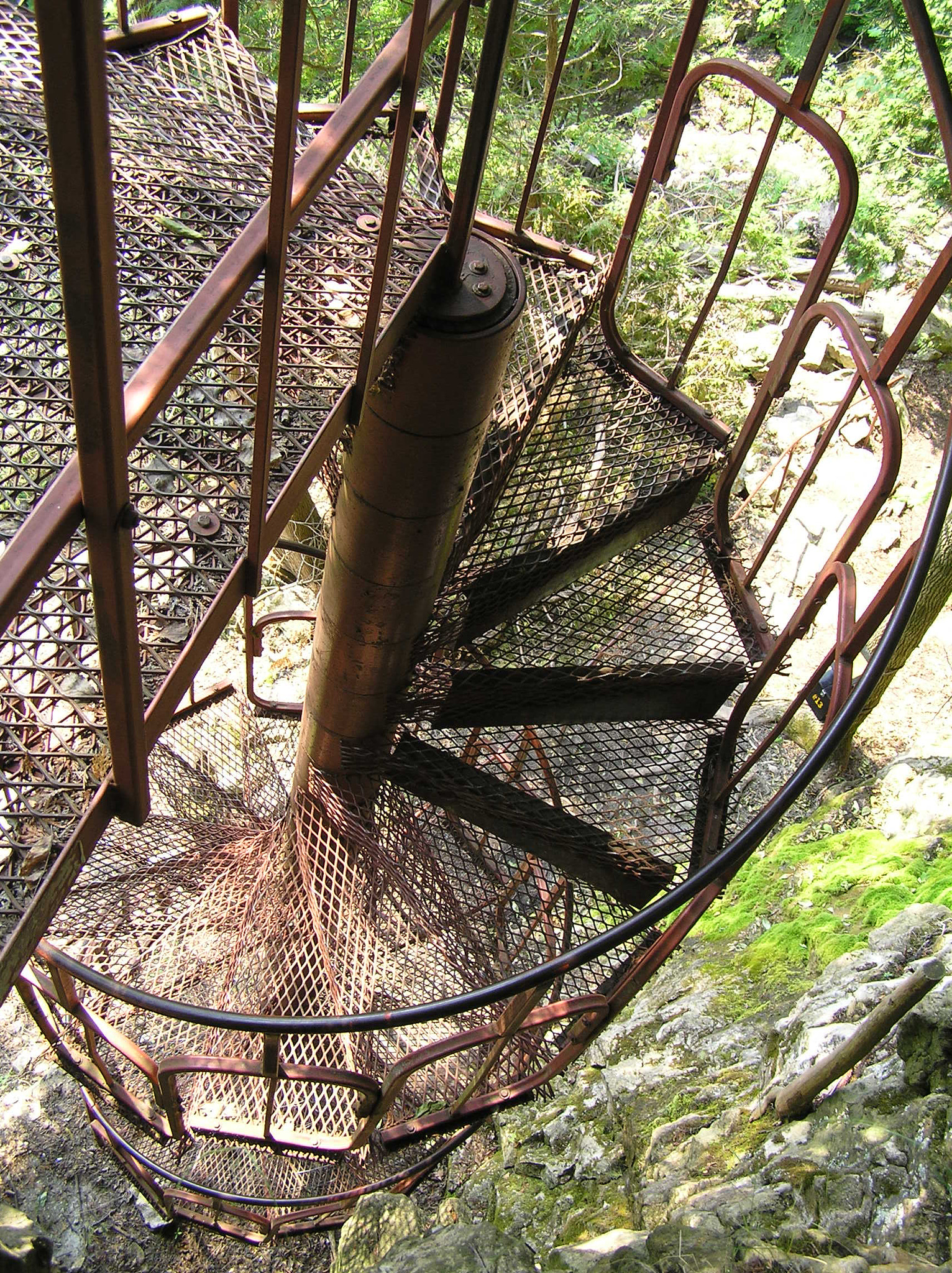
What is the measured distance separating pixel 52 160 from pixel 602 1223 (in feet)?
9.95

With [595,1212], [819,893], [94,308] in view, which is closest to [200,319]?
[94,308]

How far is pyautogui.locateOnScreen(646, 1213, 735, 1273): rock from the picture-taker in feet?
6.85

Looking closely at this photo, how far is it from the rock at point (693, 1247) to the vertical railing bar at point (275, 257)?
1.81 meters

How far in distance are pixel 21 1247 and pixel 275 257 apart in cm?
310

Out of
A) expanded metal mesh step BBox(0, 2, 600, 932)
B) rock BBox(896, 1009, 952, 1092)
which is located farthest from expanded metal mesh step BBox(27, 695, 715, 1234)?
expanded metal mesh step BBox(0, 2, 600, 932)

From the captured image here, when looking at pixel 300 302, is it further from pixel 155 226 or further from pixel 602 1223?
pixel 602 1223

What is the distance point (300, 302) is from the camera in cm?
197

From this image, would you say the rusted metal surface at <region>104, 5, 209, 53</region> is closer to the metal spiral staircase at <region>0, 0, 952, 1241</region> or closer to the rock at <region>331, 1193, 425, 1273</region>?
the metal spiral staircase at <region>0, 0, 952, 1241</region>

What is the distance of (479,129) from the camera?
1.74 metres

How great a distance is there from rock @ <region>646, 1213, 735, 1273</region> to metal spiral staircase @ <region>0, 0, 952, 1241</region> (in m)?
0.62

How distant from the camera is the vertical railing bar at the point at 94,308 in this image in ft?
2.87

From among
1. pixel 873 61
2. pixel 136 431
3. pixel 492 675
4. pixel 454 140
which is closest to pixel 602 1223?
pixel 492 675

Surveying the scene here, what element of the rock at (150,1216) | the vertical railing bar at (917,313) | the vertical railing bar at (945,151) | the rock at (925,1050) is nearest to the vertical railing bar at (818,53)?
the vertical railing bar at (945,151)

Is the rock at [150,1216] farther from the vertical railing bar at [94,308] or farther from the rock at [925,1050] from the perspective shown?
the vertical railing bar at [94,308]
